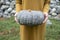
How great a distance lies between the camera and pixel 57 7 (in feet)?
23.6

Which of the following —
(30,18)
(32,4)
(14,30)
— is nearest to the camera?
(30,18)

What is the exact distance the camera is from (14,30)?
5406 millimetres

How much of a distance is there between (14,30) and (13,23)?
58 centimetres

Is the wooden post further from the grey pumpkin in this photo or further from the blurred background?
the blurred background

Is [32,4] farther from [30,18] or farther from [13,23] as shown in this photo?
[13,23]

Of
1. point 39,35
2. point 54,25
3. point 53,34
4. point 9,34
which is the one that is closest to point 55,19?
point 54,25

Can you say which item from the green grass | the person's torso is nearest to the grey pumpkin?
the person's torso

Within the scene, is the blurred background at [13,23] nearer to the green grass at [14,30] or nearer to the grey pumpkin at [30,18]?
the green grass at [14,30]

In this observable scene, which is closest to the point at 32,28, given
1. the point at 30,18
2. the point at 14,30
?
the point at 30,18

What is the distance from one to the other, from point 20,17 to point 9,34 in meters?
3.11

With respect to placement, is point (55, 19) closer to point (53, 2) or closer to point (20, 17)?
point (53, 2)

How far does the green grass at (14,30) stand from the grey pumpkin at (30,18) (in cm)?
275

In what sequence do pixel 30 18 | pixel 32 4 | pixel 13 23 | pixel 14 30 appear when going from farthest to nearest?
pixel 13 23
pixel 14 30
pixel 32 4
pixel 30 18

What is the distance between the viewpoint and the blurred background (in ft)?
16.5
